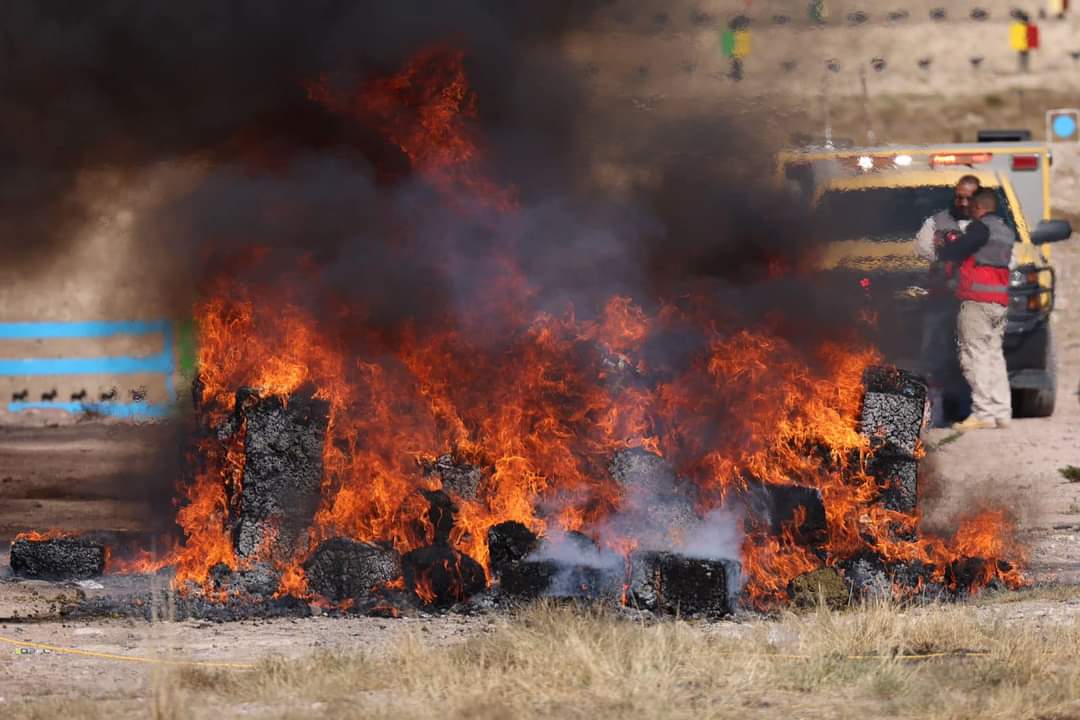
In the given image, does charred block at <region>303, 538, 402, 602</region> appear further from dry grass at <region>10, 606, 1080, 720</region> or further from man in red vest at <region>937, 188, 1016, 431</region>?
man in red vest at <region>937, 188, 1016, 431</region>

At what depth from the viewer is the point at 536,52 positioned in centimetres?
1090

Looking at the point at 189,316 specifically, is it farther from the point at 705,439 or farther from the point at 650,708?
the point at 650,708

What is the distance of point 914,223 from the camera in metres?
13.7

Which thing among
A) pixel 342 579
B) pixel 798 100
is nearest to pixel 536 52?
pixel 342 579

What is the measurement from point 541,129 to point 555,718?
5.49 m

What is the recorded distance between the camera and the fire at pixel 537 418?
29.2 feet

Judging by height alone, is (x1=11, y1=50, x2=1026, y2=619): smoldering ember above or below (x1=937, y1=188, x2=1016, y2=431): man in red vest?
below

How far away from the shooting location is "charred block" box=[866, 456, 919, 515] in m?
9.05

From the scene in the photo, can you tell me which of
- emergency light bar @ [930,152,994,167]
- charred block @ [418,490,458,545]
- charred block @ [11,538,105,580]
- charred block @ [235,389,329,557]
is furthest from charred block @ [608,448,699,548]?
emergency light bar @ [930,152,994,167]

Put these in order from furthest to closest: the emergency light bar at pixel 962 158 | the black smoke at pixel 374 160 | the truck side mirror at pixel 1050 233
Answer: the emergency light bar at pixel 962 158 → the truck side mirror at pixel 1050 233 → the black smoke at pixel 374 160

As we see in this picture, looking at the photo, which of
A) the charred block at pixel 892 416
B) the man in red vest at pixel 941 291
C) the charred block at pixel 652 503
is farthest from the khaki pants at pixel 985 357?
the charred block at pixel 652 503

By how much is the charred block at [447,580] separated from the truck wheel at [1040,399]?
8.48m

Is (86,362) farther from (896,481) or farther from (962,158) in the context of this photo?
(896,481)

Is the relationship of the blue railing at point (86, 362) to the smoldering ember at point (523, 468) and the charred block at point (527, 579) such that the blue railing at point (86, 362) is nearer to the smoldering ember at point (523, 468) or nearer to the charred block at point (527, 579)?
the smoldering ember at point (523, 468)
